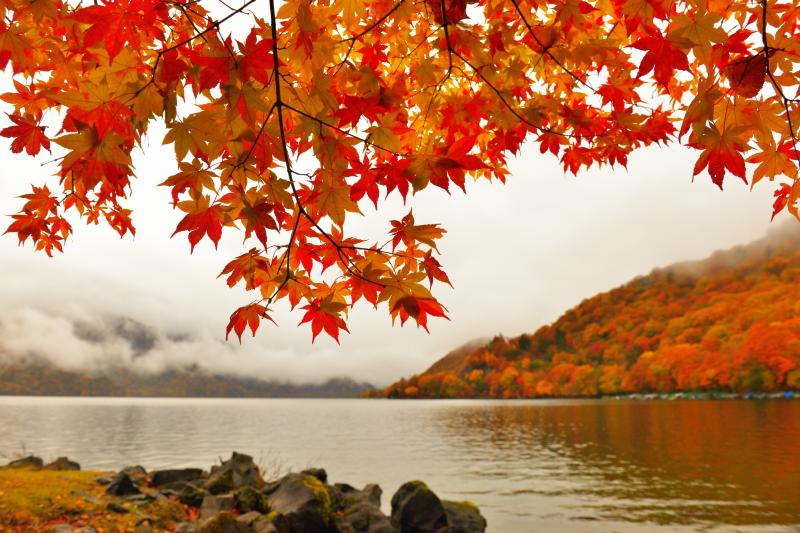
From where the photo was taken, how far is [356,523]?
10680 millimetres

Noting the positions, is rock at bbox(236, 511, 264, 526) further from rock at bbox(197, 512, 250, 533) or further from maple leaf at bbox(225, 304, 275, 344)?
maple leaf at bbox(225, 304, 275, 344)

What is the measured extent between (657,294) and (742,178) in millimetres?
159179

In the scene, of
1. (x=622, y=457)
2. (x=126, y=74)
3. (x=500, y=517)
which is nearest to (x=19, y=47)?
(x=126, y=74)

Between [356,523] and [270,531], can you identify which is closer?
[270,531]

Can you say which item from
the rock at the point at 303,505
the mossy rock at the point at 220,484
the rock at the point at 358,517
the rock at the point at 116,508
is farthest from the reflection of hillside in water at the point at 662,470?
the rock at the point at 116,508

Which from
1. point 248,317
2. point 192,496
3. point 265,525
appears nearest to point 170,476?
point 192,496

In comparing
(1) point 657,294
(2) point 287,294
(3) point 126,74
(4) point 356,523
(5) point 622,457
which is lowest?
(5) point 622,457

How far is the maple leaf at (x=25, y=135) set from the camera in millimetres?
2684

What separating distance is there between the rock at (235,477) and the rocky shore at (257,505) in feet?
0.07

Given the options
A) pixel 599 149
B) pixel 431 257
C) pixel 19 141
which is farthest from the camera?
pixel 599 149

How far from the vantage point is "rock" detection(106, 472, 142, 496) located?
943cm

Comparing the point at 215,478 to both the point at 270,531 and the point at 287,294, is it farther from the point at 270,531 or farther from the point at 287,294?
the point at 287,294

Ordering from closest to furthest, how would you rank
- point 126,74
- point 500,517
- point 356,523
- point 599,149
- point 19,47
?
point 126,74 < point 19,47 < point 599,149 < point 356,523 < point 500,517

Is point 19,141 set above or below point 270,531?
above
